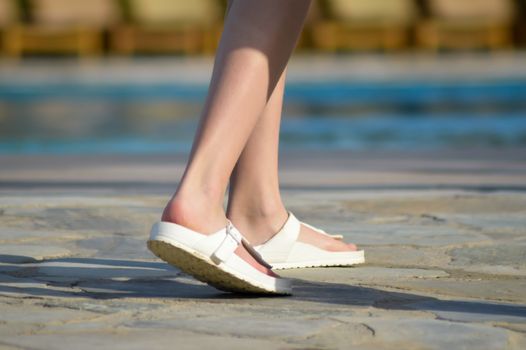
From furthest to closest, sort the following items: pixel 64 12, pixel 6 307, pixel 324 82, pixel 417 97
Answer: pixel 64 12 → pixel 324 82 → pixel 417 97 → pixel 6 307

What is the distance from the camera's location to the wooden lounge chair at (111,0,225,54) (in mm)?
15156

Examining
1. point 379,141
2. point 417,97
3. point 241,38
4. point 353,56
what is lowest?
point 241,38

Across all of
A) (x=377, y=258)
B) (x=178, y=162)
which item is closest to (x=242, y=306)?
(x=377, y=258)

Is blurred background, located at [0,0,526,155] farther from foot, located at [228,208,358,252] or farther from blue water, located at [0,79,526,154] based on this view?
foot, located at [228,208,358,252]

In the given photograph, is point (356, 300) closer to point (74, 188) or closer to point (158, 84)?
point (74, 188)

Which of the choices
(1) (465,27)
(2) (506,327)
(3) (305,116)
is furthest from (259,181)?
(1) (465,27)

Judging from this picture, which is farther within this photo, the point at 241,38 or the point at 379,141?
the point at 379,141

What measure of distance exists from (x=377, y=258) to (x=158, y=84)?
39.0 feet

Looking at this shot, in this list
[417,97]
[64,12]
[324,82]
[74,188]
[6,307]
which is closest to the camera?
[6,307]

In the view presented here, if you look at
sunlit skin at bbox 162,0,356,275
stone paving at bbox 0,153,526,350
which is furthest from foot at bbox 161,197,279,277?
stone paving at bbox 0,153,526,350

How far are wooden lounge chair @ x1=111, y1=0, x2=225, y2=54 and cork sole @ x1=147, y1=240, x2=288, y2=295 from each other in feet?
43.9

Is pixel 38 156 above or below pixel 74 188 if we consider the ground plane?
above

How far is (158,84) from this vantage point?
1412 centimetres

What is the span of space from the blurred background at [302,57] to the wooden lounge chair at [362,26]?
1 cm
